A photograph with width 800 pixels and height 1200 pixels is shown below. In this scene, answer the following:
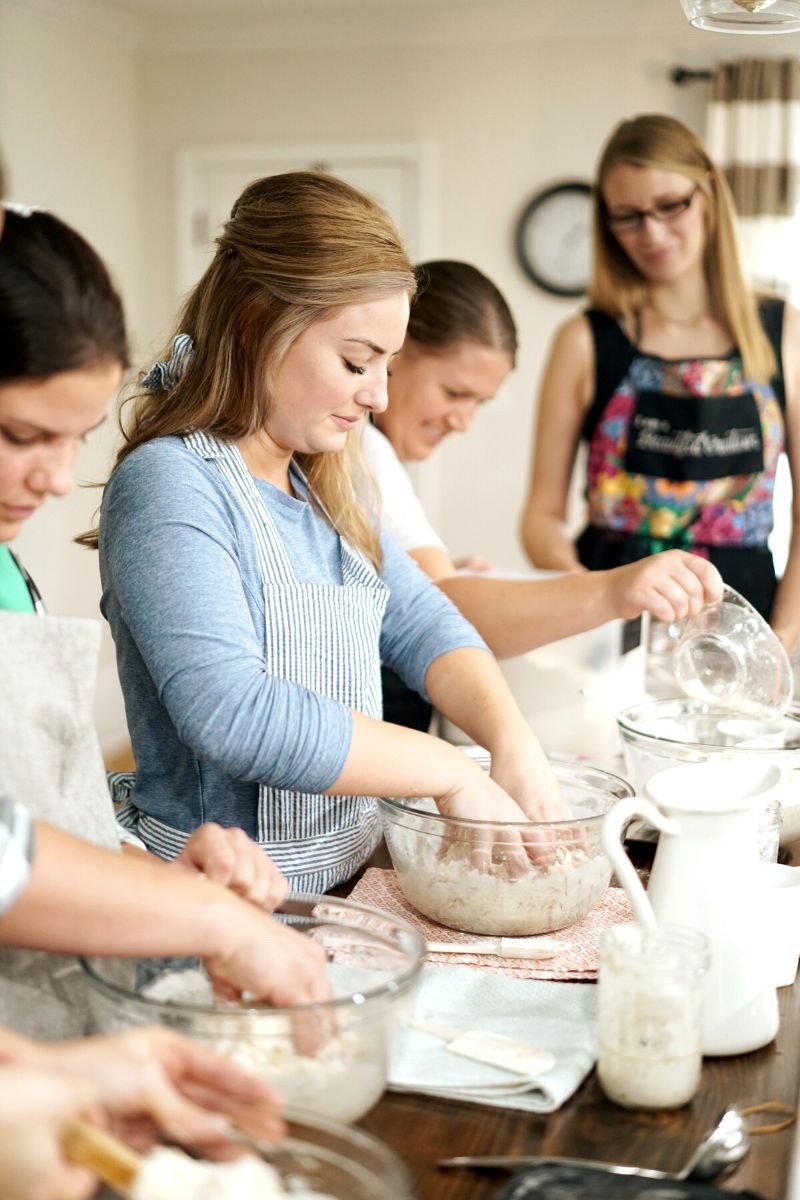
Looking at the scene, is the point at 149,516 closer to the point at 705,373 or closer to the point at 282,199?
the point at 282,199

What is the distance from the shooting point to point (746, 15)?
1688mm

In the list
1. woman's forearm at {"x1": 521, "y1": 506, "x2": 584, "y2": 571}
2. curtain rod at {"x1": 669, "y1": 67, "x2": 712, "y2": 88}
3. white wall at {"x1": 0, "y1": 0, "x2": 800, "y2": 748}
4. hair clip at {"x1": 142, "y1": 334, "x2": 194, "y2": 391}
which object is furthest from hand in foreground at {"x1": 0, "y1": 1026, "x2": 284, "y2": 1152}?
curtain rod at {"x1": 669, "y1": 67, "x2": 712, "y2": 88}

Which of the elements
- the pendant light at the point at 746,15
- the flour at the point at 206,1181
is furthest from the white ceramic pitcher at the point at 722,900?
the pendant light at the point at 746,15

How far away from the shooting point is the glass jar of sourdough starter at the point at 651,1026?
91 cm

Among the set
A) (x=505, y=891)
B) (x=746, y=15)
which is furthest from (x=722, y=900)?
(x=746, y=15)

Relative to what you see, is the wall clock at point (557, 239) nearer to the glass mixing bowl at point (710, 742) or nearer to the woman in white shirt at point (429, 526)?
the woman in white shirt at point (429, 526)

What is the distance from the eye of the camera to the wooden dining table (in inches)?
32.9

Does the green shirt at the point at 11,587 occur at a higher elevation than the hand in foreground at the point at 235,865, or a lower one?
higher

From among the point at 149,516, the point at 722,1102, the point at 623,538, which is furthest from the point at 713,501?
the point at 722,1102

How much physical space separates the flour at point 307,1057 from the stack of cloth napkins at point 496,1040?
0.12ft

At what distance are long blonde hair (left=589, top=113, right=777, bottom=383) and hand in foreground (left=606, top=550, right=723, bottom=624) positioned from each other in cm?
104

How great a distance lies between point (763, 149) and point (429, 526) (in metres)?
3.38

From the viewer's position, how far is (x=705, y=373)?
2.58 m

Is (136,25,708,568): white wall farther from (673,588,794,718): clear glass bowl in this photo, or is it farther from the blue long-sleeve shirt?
the blue long-sleeve shirt
